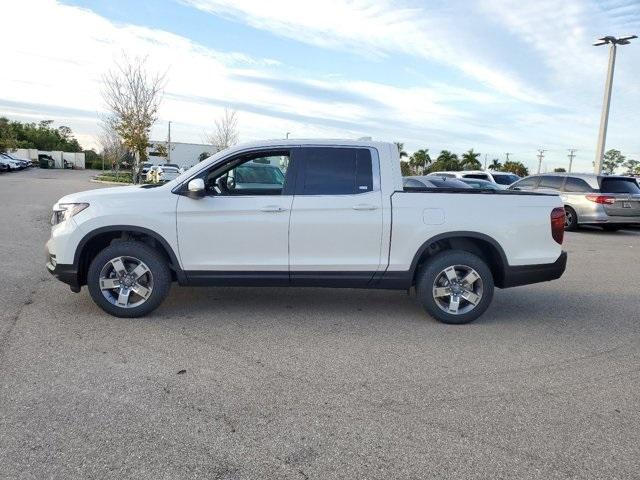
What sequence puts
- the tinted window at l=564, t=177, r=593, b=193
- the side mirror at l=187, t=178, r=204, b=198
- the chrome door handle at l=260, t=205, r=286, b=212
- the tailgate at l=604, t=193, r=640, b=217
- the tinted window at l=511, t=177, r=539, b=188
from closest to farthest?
the side mirror at l=187, t=178, r=204, b=198 < the chrome door handle at l=260, t=205, r=286, b=212 < the tailgate at l=604, t=193, r=640, b=217 < the tinted window at l=564, t=177, r=593, b=193 < the tinted window at l=511, t=177, r=539, b=188

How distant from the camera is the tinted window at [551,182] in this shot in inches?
590

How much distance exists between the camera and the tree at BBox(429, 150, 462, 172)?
6027 centimetres

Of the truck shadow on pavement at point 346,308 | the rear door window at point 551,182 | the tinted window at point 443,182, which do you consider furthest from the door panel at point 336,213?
the rear door window at point 551,182

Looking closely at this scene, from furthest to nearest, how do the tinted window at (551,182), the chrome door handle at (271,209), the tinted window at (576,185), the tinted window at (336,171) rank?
1. the tinted window at (551,182)
2. the tinted window at (576,185)
3. the tinted window at (336,171)
4. the chrome door handle at (271,209)

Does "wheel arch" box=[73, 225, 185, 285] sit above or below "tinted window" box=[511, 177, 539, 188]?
below

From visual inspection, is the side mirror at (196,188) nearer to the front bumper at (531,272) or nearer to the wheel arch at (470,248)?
the wheel arch at (470,248)

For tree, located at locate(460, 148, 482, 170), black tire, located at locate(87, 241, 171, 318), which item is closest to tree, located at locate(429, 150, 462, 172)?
tree, located at locate(460, 148, 482, 170)

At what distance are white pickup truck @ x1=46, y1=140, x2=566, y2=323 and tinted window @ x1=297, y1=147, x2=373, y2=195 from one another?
0.01 m

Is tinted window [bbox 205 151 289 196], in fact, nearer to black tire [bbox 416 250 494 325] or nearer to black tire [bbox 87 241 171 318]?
black tire [bbox 87 241 171 318]

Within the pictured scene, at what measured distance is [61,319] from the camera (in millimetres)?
5148

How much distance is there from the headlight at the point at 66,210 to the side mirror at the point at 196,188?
3.57 ft

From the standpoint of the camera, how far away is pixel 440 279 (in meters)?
5.38

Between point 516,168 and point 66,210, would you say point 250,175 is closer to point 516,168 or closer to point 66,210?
point 66,210

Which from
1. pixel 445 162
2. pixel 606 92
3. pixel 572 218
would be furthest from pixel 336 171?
pixel 445 162
